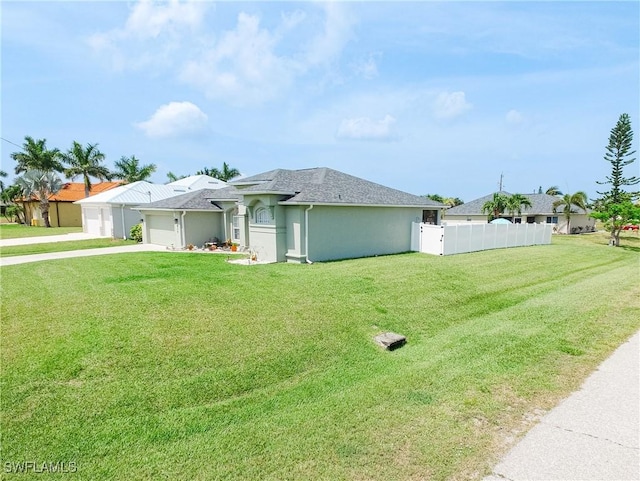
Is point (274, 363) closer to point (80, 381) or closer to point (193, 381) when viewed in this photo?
point (193, 381)

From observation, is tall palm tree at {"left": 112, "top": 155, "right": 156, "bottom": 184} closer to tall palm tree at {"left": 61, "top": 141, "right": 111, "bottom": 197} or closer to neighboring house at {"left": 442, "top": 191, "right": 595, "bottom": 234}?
tall palm tree at {"left": 61, "top": 141, "right": 111, "bottom": 197}

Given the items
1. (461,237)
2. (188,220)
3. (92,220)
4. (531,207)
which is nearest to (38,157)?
(92,220)

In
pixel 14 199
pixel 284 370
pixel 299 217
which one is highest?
pixel 14 199

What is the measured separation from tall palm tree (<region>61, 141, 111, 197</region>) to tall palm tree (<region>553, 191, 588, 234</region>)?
1978 inches

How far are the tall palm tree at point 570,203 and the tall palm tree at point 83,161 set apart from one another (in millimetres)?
50234

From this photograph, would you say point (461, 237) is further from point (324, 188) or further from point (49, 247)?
point (49, 247)

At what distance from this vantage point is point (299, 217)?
15602 mm

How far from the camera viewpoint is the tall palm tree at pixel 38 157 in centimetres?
3978

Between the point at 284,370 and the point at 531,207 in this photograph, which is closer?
the point at 284,370

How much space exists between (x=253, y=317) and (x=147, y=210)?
1762cm

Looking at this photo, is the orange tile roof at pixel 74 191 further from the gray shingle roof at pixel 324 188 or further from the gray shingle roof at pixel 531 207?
the gray shingle roof at pixel 531 207

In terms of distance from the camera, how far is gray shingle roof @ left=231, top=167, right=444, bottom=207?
15797 mm

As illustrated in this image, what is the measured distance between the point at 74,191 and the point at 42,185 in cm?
467

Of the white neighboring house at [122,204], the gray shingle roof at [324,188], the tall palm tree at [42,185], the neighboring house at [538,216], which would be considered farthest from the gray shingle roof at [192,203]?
the tall palm tree at [42,185]
